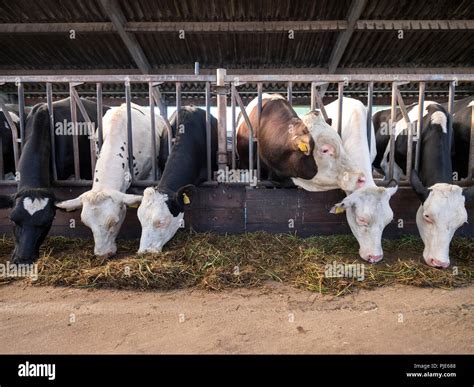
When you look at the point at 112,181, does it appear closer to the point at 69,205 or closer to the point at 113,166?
the point at 113,166

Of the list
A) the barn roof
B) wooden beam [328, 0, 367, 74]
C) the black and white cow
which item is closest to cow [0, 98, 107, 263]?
the black and white cow

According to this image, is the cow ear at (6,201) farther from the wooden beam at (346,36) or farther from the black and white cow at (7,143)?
the wooden beam at (346,36)

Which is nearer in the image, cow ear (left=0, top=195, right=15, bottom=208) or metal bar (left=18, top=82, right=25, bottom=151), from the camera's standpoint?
cow ear (left=0, top=195, right=15, bottom=208)

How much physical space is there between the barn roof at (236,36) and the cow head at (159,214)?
5.15 m

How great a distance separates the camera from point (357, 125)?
14.9 feet

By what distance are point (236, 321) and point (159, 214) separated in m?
1.61

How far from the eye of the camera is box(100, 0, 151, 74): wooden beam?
7.26 m

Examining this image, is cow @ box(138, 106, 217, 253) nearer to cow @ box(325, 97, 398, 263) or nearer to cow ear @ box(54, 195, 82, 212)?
cow ear @ box(54, 195, 82, 212)

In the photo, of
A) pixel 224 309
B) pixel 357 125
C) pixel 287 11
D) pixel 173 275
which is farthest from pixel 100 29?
pixel 224 309

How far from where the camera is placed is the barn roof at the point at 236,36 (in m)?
7.58

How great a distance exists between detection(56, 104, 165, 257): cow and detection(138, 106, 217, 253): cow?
28 centimetres

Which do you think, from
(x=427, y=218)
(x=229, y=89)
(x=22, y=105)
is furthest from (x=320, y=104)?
(x=22, y=105)

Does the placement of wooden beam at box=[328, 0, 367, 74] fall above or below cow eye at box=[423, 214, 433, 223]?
above
